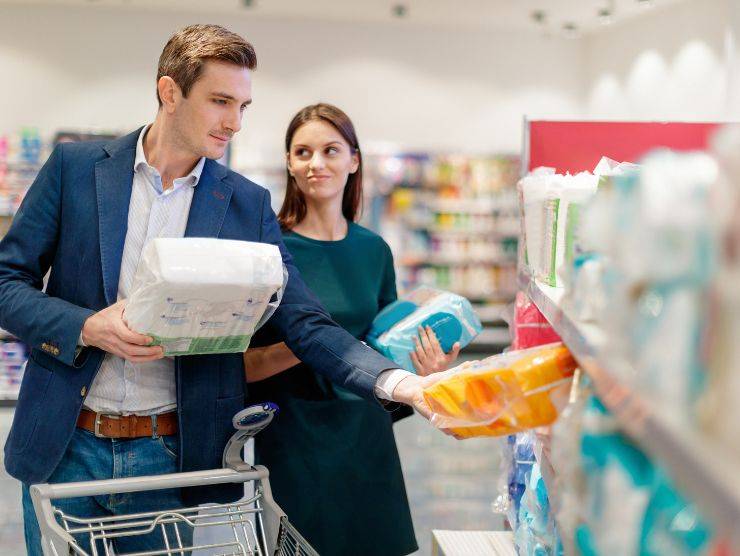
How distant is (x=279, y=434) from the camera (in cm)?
277

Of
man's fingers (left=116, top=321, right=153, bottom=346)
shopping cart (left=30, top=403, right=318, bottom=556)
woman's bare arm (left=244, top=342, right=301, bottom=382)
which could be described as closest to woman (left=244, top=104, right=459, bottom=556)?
woman's bare arm (left=244, top=342, right=301, bottom=382)

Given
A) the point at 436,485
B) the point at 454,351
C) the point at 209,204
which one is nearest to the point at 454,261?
the point at 436,485

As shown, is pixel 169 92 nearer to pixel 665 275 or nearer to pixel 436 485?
pixel 665 275

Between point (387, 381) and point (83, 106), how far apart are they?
30.4ft

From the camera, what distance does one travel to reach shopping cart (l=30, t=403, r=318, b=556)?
6.15 ft

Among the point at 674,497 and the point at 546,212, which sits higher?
the point at 546,212

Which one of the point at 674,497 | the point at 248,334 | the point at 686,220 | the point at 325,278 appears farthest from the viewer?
the point at 325,278

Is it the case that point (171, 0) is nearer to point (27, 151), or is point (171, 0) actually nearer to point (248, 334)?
point (27, 151)

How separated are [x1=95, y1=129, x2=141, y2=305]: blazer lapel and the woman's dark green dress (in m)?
0.76

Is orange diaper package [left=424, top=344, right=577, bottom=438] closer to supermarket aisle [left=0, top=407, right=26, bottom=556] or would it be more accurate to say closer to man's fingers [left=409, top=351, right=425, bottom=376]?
man's fingers [left=409, top=351, right=425, bottom=376]

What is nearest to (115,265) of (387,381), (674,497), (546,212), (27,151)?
(387,381)

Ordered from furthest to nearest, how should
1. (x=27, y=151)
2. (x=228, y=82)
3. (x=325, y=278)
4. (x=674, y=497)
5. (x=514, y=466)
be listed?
(x=27, y=151), (x=325, y=278), (x=514, y=466), (x=228, y=82), (x=674, y=497)

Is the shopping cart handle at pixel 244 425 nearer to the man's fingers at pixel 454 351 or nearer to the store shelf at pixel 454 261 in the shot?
the man's fingers at pixel 454 351

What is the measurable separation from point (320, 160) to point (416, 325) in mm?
622
